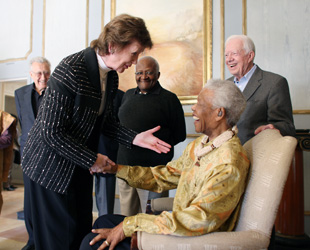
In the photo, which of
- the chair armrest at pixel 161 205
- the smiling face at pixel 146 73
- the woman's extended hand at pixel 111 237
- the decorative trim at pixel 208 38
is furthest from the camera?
the decorative trim at pixel 208 38

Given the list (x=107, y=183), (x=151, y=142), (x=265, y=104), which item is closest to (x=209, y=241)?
(x=151, y=142)

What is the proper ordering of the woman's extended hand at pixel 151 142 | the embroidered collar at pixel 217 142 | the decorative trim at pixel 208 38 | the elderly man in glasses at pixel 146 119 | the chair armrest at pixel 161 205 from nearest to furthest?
1. the embroidered collar at pixel 217 142
2. the chair armrest at pixel 161 205
3. the woman's extended hand at pixel 151 142
4. the elderly man in glasses at pixel 146 119
5. the decorative trim at pixel 208 38

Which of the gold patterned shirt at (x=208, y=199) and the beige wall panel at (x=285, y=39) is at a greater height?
the beige wall panel at (x=285, y=39)

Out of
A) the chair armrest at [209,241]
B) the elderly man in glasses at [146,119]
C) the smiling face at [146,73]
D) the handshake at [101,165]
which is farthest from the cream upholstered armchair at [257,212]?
the smiling face at [146,73]

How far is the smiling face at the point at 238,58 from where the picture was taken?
2.09 meters

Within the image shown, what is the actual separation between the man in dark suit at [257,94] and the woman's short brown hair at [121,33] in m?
0.90

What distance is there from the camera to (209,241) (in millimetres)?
1073

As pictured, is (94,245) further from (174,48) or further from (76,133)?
(174,48)

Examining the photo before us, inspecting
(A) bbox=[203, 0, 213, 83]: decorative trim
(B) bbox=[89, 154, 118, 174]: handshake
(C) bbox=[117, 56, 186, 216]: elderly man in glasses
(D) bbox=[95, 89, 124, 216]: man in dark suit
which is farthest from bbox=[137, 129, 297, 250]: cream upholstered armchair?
(A) bbox=[203, 0, 213, 83]: decorative trim

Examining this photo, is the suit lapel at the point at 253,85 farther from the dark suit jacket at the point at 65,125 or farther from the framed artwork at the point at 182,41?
the framed artwork at the point at 182,41

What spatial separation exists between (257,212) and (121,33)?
3.44ft

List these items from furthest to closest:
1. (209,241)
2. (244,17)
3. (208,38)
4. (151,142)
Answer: (208,38) < (244,17) < (151,142) < (209,241)

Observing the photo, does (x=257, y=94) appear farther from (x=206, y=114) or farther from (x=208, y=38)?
(x=208, y=38)

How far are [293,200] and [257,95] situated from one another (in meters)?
1.14
